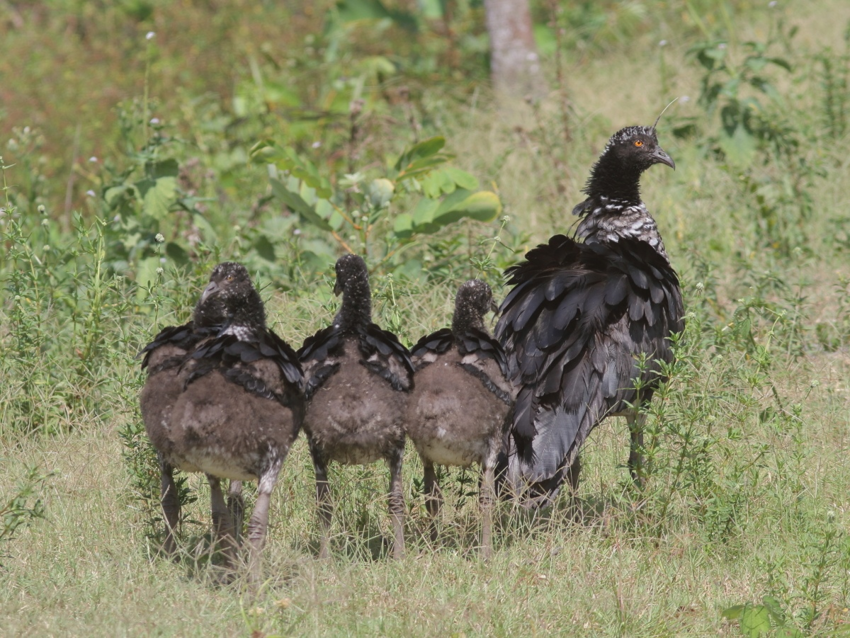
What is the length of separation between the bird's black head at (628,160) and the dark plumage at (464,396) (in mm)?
1534

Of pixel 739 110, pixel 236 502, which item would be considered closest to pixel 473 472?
pixel 236 502

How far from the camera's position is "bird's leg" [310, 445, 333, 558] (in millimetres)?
4410

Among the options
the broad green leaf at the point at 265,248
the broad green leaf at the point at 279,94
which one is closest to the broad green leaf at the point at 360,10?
the broad green leaf at the point at 279,94

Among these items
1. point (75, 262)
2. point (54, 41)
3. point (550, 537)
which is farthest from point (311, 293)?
point (54, 41)

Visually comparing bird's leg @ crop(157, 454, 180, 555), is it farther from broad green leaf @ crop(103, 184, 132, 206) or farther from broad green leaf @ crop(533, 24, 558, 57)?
broad green leaf @ crop(533, 24, 558, 57)

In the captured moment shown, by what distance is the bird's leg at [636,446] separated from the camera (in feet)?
15.5

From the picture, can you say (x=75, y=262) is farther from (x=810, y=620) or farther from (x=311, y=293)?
(x=810, y=620)

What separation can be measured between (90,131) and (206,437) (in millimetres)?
8246

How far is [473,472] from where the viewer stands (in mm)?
5258

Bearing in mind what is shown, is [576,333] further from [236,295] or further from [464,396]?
[236,295]

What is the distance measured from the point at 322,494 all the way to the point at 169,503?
25.1 inches

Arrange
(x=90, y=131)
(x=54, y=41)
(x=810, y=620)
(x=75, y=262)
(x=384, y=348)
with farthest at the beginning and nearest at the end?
(x=54, y=41) < (x=90, y=131) < (x=75, y=262) < (x=384, y=348) < (x=810, y=620)

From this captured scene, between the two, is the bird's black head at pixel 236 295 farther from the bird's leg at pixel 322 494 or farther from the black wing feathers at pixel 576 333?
the black wing feathers at pixel 576 333

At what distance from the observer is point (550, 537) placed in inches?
184
